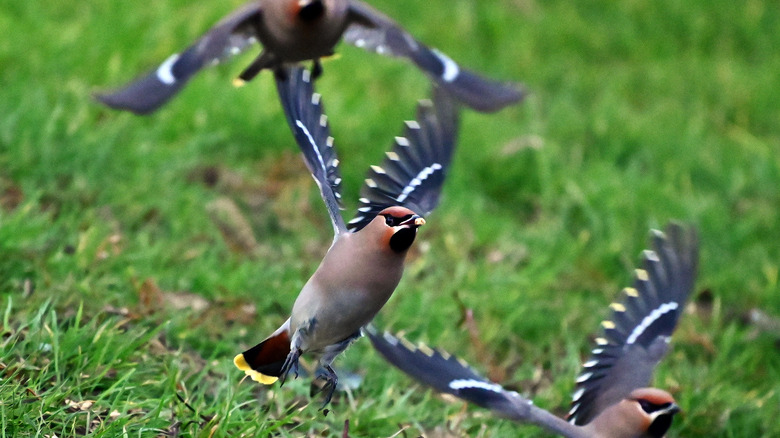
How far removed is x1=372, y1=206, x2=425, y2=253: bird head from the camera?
3139mm

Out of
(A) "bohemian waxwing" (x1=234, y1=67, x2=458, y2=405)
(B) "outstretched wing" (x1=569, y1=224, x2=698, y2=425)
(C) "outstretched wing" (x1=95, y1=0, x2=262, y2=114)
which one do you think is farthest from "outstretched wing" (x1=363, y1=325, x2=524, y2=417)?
(C) "outstretched wing" (x1=95, y1=0, x2=262, y2=114)

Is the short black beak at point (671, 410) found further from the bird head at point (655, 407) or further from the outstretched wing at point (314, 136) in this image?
the outstretched wing at point (314, 136)

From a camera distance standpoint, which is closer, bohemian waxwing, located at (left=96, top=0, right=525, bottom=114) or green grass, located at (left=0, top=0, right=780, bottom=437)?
green grass, located at (left=0, top=0, right=780, bottom=437)

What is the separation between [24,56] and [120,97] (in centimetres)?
178

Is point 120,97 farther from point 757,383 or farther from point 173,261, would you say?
point 757,383

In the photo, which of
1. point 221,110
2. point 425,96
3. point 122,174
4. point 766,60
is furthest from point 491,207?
point 766,60

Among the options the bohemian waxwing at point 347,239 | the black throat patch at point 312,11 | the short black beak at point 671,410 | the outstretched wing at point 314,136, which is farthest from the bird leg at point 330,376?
the black throat patch at point 312,11

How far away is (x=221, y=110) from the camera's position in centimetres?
577

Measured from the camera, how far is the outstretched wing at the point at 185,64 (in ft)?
12.6

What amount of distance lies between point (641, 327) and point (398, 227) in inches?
52.6

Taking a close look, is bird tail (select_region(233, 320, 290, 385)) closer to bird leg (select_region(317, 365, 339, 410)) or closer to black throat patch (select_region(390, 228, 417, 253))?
bird leg (select_region(317, 365, 339, 410))

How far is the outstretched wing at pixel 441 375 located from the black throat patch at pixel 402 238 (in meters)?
0.32

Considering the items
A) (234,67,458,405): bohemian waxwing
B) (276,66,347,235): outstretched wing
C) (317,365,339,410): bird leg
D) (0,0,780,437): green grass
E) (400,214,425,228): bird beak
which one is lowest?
(0,0,780,437): green grass

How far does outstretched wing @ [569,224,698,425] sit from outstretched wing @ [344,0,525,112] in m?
0.84
